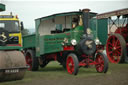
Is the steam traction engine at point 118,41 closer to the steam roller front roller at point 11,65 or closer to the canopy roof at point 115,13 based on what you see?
the canopy roof at point 115,13

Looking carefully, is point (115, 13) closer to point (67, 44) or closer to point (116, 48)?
point (116, 48)

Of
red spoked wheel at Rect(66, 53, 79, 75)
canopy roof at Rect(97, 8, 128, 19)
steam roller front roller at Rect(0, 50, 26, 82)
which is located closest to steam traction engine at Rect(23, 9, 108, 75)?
red spoked wheel at Rect(66, 53, 79, 75)

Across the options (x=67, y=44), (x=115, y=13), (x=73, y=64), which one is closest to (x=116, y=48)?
(x=115, y=13)

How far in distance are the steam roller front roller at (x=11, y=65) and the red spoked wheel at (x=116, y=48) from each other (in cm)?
573

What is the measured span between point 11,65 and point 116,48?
6.67m

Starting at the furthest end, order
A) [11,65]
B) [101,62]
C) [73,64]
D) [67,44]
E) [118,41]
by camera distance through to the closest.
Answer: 1. [118,41]
2. [67,44]
3. [101,62]
4. [73,64]
5. [11,65]

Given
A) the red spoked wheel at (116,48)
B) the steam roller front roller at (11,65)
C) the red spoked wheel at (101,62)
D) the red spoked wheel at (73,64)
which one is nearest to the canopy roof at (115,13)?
the red spoked wheel at (116,48)

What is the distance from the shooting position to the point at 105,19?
1287 cm

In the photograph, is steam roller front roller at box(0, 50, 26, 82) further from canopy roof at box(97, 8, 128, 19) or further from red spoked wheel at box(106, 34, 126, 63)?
canopy roof at box(97, 8, 128, 19)

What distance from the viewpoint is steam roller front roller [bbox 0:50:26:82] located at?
Answer: 6461 millimetres

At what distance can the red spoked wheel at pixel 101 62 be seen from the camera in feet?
27.0

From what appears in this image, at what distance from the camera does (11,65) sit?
6.57 meters

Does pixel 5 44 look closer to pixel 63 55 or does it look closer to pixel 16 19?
pixel 63 55

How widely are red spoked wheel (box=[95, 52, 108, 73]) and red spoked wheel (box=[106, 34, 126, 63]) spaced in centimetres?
267
